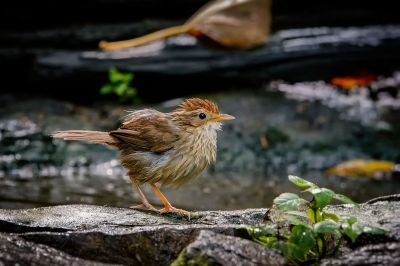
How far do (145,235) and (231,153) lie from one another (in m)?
4.30

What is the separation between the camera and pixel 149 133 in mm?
5137

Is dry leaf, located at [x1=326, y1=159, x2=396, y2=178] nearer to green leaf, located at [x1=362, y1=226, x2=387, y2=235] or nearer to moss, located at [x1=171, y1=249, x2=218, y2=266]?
green leaf, located at [x1=362, y1=226, x2=387, y2=235]

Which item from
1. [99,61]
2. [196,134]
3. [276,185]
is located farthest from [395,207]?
[99,61]

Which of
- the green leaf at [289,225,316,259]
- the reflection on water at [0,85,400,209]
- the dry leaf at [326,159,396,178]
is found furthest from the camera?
the dry leaf at [326,159,396,178]

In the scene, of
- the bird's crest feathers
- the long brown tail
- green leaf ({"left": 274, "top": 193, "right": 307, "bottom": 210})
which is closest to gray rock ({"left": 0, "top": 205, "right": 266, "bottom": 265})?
green leaf ({"left": 274, "top": 193, "right": 307, "bottom": 210})

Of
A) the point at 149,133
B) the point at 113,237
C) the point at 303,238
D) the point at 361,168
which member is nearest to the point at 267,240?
the point at 303,238

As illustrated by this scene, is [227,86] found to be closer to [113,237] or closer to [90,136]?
[90,136]

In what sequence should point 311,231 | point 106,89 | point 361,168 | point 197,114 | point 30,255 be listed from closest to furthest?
point 30,255, point 311,231, point 197,114, point 361,168, point 106,89

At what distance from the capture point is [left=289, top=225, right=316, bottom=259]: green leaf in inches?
140

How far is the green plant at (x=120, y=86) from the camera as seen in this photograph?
851 cm

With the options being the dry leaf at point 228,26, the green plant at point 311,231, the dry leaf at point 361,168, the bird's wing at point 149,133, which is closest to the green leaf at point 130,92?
the dry leaf at point 228,26

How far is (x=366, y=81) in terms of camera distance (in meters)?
9.23

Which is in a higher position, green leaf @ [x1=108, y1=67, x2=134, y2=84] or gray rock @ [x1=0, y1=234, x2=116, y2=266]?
green leaf @ [x1=108, y1=67, x2=134, y2=84]

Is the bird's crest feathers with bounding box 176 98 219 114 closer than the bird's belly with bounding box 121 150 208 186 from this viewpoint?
No
